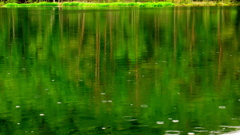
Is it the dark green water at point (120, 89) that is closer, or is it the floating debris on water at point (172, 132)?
the floating debris on water at point (172, 132)

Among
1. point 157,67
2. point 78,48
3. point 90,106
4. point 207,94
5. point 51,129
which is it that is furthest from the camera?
point 78,48

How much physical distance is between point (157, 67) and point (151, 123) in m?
9.88

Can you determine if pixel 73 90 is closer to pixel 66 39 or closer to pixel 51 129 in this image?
pixel 51 129

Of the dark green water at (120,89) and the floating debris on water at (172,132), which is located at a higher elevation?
the dark green water at (120,89)

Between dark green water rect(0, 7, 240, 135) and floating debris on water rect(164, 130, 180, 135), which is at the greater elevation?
dark green water rect(0, 7, 240, 135)

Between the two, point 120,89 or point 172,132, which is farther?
point 120,89

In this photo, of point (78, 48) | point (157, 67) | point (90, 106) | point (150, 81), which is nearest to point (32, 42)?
point (78, 48)

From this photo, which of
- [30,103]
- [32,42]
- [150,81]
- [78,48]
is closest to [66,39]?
[32,42]

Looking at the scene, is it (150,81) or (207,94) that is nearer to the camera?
(207,94)

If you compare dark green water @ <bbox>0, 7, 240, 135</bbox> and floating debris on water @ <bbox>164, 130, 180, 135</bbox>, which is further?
dark green water @ <bbox>0, 7, 240, 135</bbox>

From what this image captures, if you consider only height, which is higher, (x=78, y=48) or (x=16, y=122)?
(x=78, y=48)

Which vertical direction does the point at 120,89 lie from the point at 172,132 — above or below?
above

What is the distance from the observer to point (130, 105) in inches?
643

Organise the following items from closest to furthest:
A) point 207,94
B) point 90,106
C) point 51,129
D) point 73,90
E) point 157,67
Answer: point 51,129, point 90,106, point 207,94, point 73,90, point 157,67
